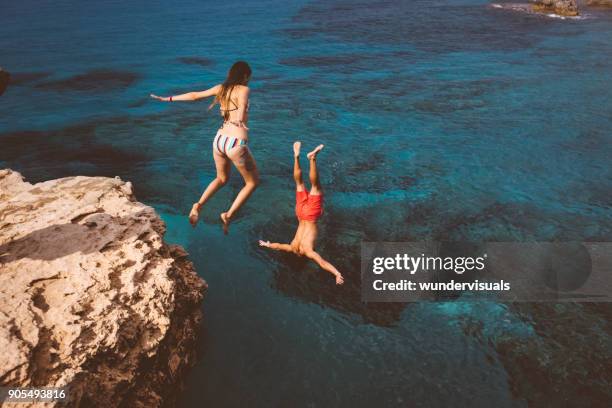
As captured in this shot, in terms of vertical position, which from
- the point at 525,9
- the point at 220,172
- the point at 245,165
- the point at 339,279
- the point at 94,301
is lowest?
the point at 339,279

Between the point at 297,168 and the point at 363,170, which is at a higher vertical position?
the point at 297,168

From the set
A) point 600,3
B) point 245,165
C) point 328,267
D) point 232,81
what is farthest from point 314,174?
point 600,3

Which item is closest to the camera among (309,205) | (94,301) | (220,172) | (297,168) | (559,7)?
(94,301)

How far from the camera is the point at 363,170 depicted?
42.8 feet

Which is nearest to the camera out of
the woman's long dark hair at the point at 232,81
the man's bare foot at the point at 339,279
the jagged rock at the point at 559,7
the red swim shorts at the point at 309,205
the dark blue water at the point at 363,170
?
the woman's long dark hair at the point at 232,81

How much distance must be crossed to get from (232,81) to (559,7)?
4147 centimetres

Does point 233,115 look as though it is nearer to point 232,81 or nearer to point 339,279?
point 232,81

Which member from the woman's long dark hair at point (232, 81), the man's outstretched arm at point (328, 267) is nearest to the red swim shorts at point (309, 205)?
the man's outstretched arm at point (328, 267)

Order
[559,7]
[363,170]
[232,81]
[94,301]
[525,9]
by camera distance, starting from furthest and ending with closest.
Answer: [525,9], [559,7], [363,170], [232,81], [94,301]

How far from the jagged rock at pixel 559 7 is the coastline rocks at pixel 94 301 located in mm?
41235

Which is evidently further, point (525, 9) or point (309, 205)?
point (525, 9)

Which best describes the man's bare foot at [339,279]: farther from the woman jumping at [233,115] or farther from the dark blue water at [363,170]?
the woman jumping at [233,115]

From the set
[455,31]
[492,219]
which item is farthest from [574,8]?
[492,219]

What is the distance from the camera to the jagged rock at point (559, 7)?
120 ft
